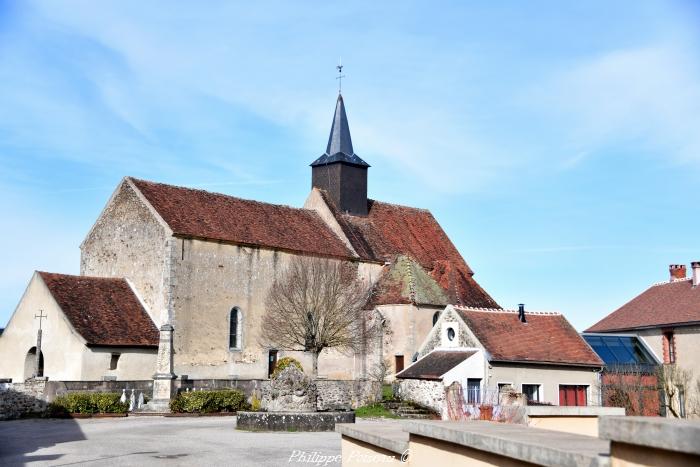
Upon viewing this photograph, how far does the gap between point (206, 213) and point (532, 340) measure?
1695cm

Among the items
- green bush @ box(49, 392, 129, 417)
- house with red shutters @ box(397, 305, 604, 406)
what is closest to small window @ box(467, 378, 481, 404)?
house with red shutters @ box(397, 305, 604, 406)

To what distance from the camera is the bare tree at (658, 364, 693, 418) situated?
3428 cm

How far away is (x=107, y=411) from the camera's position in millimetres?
27875

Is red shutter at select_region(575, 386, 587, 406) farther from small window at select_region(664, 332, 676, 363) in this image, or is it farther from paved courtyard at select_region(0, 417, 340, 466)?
paved courtyard at select_region(0, 417, 340, 466)

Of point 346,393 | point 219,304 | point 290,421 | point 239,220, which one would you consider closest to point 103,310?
point 219,304

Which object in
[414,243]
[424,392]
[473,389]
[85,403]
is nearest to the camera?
[85,403]

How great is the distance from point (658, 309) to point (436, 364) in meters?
17.2

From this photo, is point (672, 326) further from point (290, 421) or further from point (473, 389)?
point (290, 421)

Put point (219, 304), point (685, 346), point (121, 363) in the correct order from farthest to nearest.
Answer: 1. point (685, 346)
2. point (219, 304)
3. point (121, 363)

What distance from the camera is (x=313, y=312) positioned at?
38.0 m

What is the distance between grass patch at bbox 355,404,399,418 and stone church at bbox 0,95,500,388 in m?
8.49

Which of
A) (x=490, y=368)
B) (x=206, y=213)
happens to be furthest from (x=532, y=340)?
(x=206, y=213)

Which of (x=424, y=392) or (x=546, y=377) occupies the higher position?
(x=546, y=377)

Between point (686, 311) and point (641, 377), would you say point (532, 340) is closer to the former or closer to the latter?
point (641, 377)
